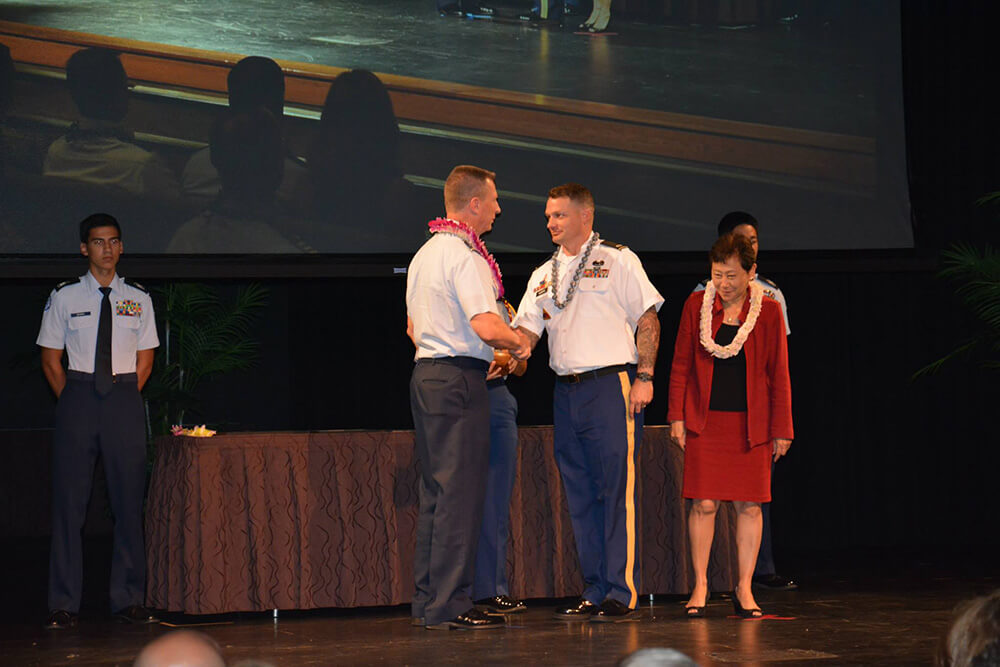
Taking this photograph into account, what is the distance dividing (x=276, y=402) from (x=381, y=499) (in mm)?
4087

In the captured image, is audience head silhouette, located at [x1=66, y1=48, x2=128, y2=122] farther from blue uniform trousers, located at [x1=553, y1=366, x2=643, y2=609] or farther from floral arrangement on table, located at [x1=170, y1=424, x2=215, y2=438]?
blue uniform trousers, located at [x1=553, y1=366, x2=643, y2=609]

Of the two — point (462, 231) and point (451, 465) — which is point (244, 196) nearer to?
point (462, 231)

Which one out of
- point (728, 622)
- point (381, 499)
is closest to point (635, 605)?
point (728, 622)

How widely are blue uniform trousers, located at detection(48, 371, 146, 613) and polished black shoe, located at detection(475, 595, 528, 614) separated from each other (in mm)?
1421

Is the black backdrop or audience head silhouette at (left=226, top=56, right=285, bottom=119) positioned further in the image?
the black backdrop

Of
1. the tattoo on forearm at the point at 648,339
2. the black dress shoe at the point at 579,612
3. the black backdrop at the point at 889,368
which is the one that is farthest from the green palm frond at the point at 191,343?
the tattoo on forearm at the point at 648,339

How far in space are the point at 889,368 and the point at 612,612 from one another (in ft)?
11.7

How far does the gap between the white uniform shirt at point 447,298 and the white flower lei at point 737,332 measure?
884 mm

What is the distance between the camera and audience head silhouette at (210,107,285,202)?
6156 millimetres

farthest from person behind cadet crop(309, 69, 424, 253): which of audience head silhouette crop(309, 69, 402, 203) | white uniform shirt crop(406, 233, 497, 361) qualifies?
white uniform shirt crop(406, 233, 497, 361)

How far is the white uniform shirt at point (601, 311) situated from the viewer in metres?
4.73

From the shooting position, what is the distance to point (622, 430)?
15.4 feet

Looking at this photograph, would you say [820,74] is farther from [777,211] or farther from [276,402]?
[276,402]

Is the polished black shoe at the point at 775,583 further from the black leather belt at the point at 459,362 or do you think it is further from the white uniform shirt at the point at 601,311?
the black leather belt at the point at 459,362
